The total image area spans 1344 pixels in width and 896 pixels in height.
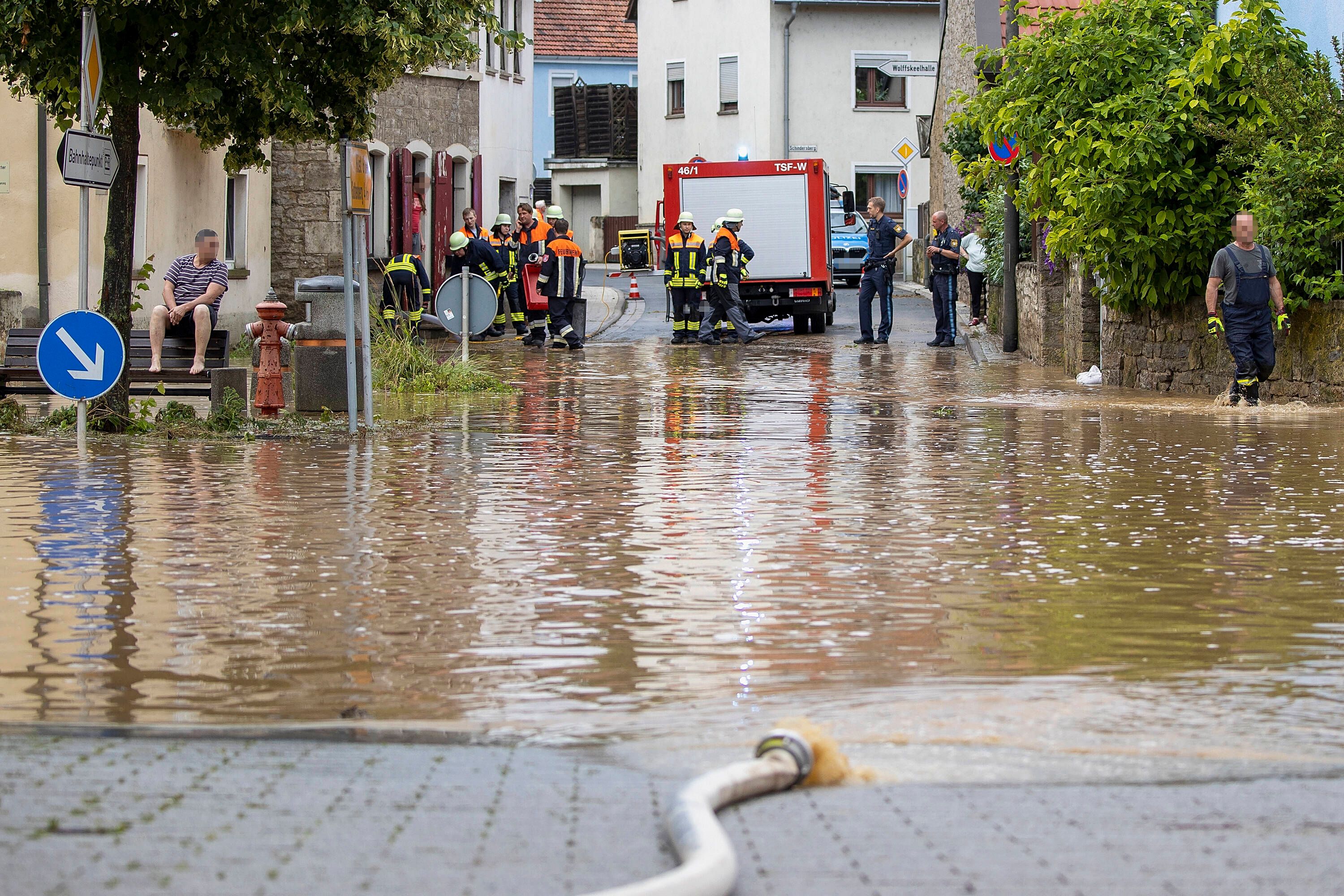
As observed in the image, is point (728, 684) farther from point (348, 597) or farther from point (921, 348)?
point (921, 348)

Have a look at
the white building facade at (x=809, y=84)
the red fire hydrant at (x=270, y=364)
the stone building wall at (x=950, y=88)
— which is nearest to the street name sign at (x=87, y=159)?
the red fire hydrant at (x=270, y=364)

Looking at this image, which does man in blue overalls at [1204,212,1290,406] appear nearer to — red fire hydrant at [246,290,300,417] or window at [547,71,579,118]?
red fire hydrant at [246,290,300,417]

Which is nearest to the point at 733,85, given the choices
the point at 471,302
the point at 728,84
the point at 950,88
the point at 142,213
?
the point at 728,84

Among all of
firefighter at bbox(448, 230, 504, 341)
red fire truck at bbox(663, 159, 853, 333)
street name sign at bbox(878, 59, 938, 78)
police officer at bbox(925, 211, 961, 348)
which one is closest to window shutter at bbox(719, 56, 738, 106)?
street name sign at bbox(878, 59, 938, 78)

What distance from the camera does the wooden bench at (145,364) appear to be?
14.4 meters

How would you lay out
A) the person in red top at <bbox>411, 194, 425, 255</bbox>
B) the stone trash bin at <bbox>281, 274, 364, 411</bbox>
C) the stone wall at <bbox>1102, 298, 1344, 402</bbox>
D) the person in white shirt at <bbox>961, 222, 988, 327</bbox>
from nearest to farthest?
the stone trash bin at <bbox>281, 274, 364, 411</bbox>, the stone wall at <bbox>1102, 298, 1344, 402</bbox>, the person in white shirt at <bbox>961, 222, 988, 327</bbox>, the person in red top at <bbox>411, 194, 425, 255</bbox>

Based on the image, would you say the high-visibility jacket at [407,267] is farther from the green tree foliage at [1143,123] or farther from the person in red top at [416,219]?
the person in red top at [416,219]

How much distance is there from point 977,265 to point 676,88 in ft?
101

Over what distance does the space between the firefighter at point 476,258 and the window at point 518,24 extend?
14426mm

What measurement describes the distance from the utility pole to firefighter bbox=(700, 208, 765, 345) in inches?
167

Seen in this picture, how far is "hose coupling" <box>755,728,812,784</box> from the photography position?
4305 mm

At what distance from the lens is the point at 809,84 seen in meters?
53.2

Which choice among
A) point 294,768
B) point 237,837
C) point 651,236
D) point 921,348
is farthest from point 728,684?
point 651,236

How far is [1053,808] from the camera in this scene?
4.09m
